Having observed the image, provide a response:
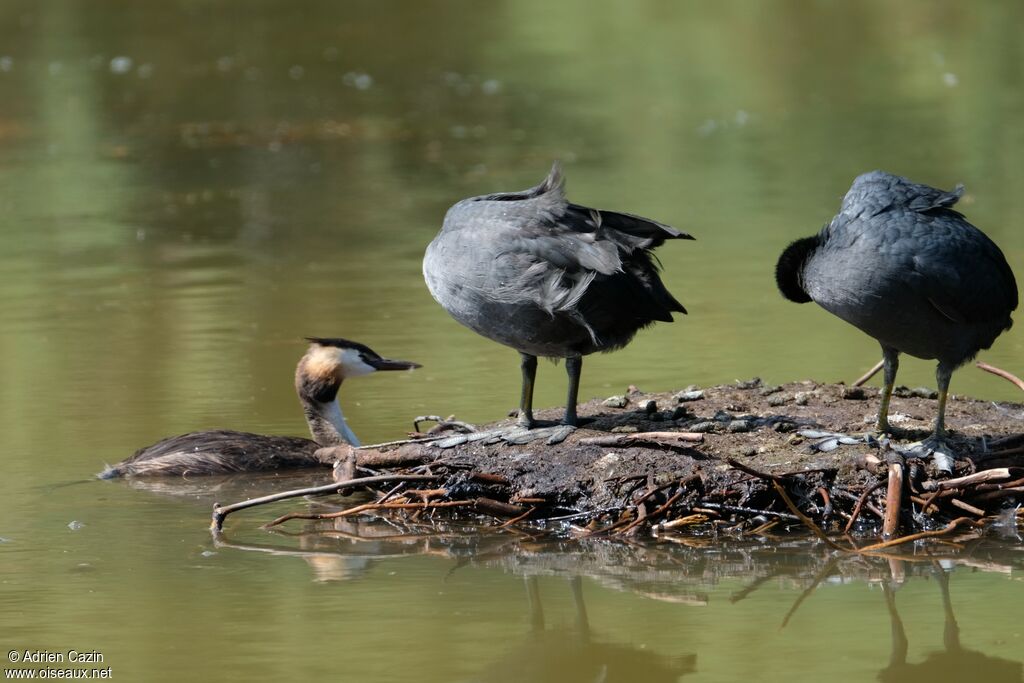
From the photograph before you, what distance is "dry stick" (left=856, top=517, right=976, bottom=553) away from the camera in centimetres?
670

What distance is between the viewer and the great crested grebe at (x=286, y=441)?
8.49 m

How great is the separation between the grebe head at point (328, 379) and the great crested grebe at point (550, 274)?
54.2 inches

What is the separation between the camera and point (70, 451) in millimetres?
8953

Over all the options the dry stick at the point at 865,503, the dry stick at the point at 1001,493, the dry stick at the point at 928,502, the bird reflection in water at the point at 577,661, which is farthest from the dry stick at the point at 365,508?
the dry stick at the point at 1001,493

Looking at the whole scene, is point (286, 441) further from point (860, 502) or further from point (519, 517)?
point (860, 502)

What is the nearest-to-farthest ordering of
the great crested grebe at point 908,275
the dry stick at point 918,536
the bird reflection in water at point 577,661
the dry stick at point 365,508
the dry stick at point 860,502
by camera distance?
1. the bird reflection in water at point 577,661
2. the dry stick at point 918,536
3. the dry stick at point 860,502
4. the great crested grebe at point 908,275
5. the dry stick at point 365,508

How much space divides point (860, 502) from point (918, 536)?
0.27 metres

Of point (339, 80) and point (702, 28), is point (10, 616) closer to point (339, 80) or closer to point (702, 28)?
point (339, 80)

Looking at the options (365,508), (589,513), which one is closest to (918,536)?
(589,513)

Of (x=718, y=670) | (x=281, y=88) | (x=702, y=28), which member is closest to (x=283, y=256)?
(x=718, y=670)

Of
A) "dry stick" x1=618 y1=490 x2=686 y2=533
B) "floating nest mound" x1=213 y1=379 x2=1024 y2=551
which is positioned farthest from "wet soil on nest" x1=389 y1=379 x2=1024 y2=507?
"dry stick" x1=618 y1=490 x2=686 y2=533

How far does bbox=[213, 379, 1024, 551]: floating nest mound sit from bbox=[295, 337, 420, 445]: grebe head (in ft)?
2.77

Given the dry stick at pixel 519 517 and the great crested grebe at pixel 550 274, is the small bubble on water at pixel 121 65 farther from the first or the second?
the dry stick at pixel 519 517

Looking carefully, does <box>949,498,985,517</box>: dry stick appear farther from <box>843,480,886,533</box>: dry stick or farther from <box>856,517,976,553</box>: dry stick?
<box>843,480,886,533</box>: dry stick
